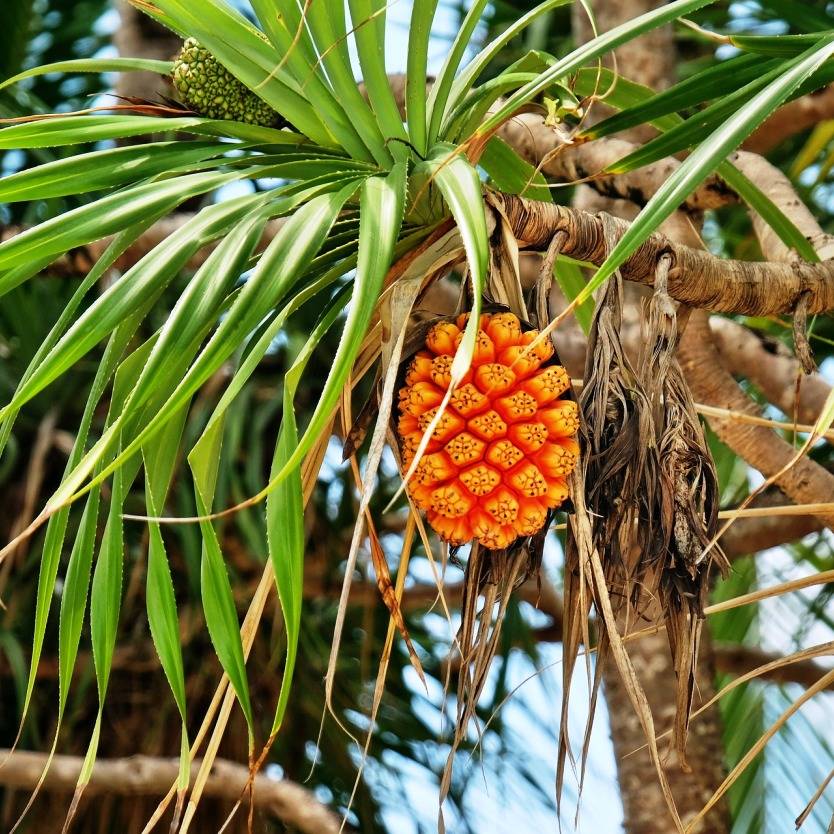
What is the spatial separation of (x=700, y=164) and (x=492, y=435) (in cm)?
22

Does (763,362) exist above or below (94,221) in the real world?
below

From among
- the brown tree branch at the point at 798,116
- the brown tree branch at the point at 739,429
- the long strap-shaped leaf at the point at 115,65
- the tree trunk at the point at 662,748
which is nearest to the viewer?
the long strap-shaped leaf at the point at 115,65

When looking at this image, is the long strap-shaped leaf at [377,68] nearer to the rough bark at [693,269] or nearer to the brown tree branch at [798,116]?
the rough bark at [693,269]

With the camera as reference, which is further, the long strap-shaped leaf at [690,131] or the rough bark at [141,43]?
the rough bark at [141,43]

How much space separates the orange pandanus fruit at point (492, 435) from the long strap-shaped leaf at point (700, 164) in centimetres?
10

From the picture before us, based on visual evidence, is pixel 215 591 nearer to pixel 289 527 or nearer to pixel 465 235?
pixel 289 527

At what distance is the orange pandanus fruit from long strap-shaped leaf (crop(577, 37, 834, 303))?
0.10 metres

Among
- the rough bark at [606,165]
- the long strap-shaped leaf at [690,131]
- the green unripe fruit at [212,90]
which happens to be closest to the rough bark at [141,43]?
the rough bark at [606,165]

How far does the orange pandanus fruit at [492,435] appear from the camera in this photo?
77 centimetres

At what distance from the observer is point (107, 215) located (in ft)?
2.55

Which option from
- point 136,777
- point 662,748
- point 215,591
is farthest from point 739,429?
point 136,777

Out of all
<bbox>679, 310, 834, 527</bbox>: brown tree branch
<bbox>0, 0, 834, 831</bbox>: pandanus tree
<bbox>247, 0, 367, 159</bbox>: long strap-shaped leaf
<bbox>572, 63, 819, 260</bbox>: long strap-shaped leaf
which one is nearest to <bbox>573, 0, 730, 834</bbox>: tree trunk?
<bbox>679, 310, 834, 527</bbox>: brown tree branch

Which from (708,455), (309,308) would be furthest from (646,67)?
(708,455)

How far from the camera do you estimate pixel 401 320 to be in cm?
Answer: 79
